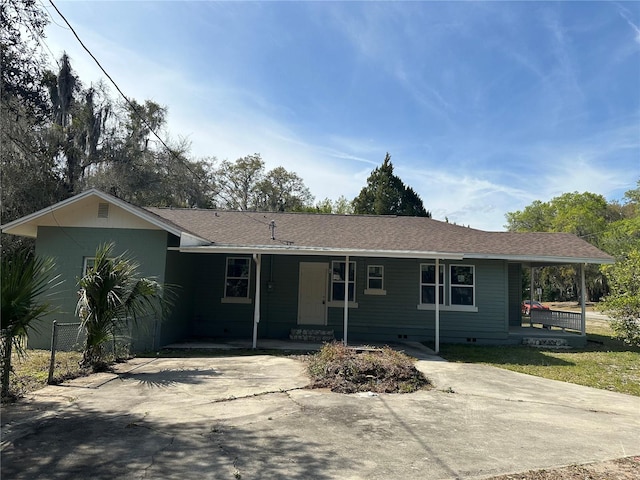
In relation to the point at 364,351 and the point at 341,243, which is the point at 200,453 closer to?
the point at 364,351

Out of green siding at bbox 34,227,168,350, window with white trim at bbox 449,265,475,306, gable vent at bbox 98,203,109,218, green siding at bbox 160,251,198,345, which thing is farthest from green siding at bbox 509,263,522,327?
gable vent at bbox 98,203,109,218

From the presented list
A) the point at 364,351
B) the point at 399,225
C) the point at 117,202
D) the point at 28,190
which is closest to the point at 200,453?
the point at 364,351

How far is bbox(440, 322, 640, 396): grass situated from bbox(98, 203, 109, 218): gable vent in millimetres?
9640

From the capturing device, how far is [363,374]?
24.7ft

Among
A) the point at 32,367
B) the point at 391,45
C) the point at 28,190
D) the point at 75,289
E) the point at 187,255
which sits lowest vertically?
the point at 32,367

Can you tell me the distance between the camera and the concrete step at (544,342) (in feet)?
41.7

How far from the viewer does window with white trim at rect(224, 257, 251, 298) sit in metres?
13.2

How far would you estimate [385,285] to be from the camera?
12.9 metres

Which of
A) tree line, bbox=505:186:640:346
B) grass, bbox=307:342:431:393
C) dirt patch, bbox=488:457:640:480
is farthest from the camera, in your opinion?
tree line, bbox=505:186:640:346

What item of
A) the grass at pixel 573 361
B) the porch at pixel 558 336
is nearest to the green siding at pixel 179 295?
the grass at pixel 573 361

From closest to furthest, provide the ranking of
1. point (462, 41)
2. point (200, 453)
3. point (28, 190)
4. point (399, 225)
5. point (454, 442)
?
1. point (200, 453)
2. point (454, 442)
3. point (462, 41)
4. point (399, 225)
5. point (28, 190)

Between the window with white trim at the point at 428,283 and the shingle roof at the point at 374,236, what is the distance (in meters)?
0.83

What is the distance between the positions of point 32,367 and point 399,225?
11426 mm

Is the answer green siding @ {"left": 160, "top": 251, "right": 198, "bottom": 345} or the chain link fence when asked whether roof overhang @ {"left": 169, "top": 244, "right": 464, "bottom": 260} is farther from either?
the chain link fence
